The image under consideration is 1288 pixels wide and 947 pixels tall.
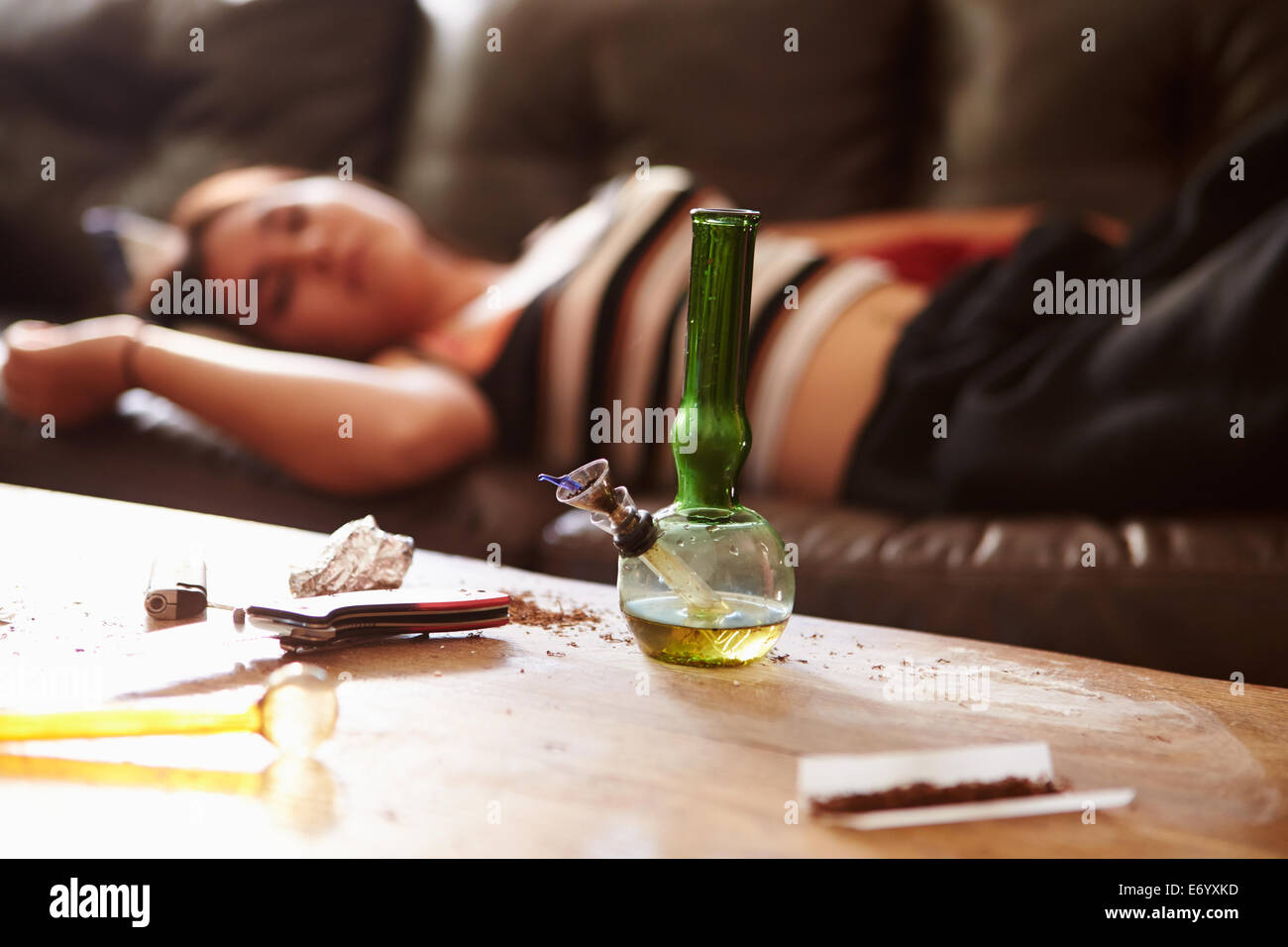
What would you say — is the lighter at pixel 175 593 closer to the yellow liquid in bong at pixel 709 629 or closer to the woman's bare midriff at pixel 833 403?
the yellow liquid in bong at pixel 709 629

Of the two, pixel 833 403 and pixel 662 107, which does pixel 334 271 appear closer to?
pixel 662 107

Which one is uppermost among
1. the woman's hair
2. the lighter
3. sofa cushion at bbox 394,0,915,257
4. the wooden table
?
sofa cushion at bbox 394,0,915,257

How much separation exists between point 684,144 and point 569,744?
154 centimetres

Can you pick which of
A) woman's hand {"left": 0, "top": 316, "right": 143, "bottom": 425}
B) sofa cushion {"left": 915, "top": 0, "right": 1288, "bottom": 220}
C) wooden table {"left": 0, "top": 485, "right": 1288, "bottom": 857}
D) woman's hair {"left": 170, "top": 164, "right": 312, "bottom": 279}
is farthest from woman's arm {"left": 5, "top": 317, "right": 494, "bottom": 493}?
sofa cushion {"left": 915, "top": 0, "right": 1288, "bottom": 220}

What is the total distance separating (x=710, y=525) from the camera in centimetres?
59

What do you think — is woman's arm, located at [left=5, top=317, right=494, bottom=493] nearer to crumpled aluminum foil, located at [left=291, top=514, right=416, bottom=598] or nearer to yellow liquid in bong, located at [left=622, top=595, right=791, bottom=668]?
crumpled aluminum foil, located at [left=291, top=514, right=416, bottom=598]

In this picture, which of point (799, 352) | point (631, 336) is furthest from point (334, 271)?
point (799, 352)

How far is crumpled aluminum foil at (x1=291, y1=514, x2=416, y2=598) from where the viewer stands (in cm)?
68

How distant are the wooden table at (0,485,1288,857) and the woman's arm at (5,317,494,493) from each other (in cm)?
58

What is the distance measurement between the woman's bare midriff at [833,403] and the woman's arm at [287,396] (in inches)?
15.9

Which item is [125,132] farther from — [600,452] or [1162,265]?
[1162,265]

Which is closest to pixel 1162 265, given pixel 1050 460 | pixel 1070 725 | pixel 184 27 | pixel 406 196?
pixel 1050 460

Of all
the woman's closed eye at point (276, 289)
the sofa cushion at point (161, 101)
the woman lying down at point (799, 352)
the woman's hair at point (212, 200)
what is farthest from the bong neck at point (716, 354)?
the sofa cushion at point (161, 101)

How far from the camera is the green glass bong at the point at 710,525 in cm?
58
